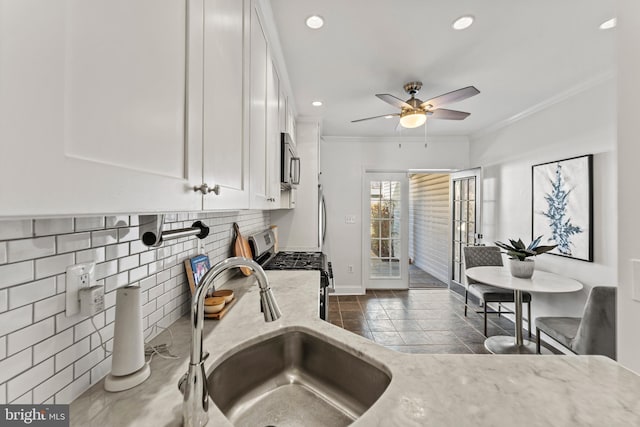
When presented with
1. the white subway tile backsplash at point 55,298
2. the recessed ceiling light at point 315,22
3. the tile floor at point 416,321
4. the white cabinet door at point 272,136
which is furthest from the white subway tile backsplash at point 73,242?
the tile floor at point 416,321

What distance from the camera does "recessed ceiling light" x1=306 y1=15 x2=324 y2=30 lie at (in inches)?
69.3

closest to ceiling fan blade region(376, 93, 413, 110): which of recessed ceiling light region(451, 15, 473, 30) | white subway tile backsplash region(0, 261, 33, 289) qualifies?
recessed ceiling light region(451, 15, 473, 30)

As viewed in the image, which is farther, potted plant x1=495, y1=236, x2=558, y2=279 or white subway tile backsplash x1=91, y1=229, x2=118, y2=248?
potted plant x1=495, y1=236, x2=558, y2=279

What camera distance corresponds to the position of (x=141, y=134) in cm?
51

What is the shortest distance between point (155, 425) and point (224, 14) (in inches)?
46.8

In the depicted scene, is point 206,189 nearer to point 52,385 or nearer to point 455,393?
point 52,385

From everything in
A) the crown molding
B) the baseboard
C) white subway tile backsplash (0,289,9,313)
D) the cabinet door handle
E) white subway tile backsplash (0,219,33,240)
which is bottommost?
the baseboard

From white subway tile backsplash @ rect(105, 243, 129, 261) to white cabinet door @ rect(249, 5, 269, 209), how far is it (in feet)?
1.83

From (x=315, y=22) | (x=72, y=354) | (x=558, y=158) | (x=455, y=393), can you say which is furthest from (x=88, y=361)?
(x=558, y=158)

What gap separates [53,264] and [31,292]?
0.07m

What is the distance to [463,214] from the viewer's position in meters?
4.45

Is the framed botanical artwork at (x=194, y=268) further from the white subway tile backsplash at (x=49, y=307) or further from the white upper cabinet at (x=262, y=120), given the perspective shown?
the white subway tile backsplash at (x=49, y=307)

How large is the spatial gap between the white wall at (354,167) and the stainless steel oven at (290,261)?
1556 mm

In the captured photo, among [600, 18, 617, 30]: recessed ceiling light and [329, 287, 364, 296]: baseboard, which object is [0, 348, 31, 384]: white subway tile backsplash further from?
[329, 287, 364, 296]: baseboard
